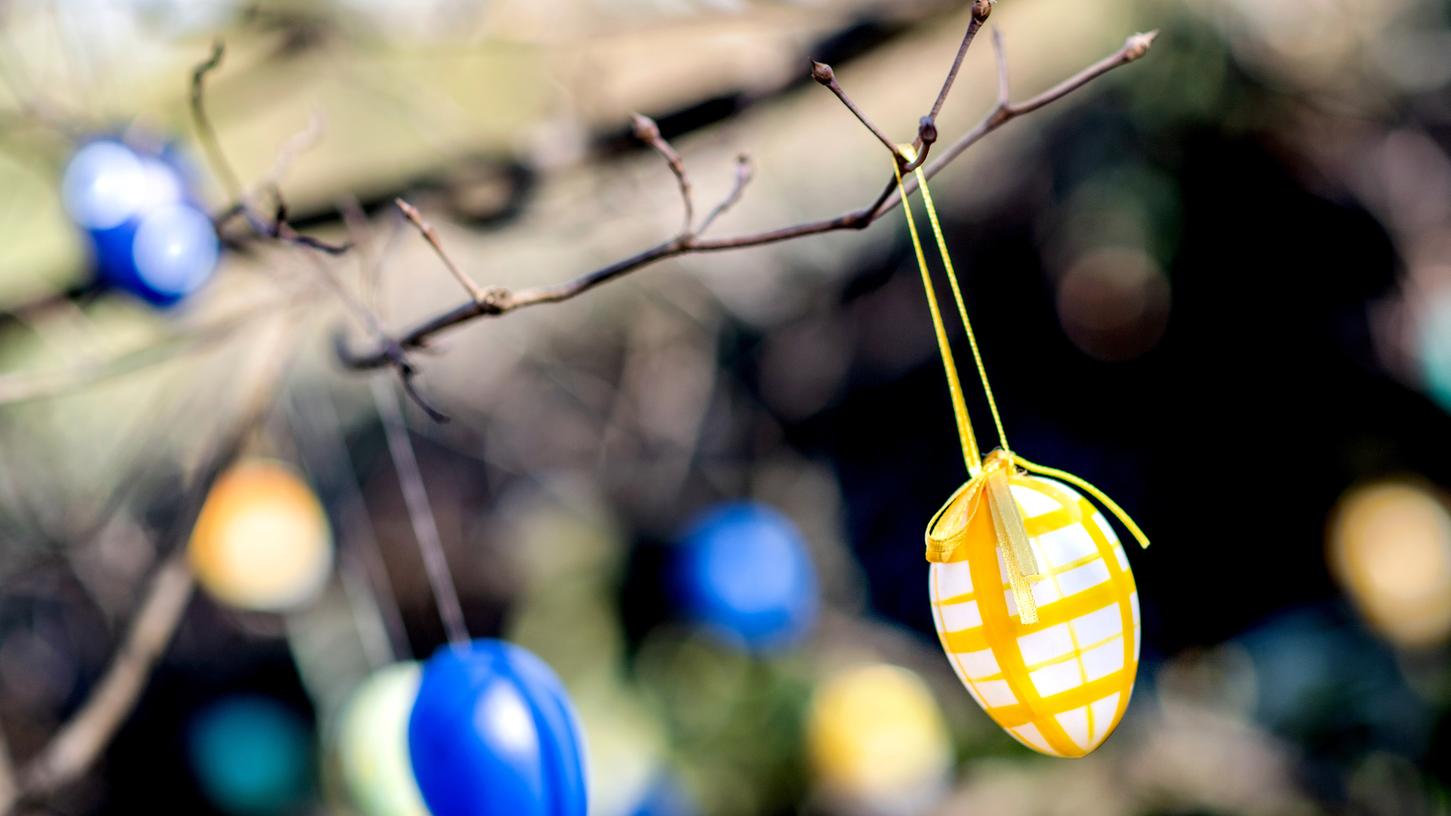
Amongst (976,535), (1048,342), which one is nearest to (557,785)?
(976,535)

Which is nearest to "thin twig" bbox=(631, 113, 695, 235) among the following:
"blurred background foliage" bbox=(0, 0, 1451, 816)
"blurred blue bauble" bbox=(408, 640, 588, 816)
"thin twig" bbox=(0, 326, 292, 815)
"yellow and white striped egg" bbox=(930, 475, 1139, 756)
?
"yellow and white striped egg" bbox=(930, 475, 1139, 756)

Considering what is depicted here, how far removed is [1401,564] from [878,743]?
1314mm

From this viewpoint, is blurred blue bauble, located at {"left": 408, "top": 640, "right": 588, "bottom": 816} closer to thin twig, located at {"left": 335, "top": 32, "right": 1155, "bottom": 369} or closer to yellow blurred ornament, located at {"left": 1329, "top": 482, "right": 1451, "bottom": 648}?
thin twig, located at {"left": 335, "top": 32, "right": 1155, "bottom": 369}

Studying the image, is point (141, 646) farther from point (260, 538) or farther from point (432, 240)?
point (432, 240)

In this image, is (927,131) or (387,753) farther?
(387,753)

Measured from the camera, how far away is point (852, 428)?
12.3 feet

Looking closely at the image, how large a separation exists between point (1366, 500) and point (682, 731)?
1823mm

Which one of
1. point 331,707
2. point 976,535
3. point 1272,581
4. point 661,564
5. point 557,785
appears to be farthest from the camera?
point 1272,581

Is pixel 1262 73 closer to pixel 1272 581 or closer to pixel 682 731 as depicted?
pixel 1272 581

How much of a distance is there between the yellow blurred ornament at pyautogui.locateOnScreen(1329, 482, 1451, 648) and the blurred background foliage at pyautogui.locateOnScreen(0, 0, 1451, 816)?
0.01m

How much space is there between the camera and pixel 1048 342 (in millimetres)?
3660

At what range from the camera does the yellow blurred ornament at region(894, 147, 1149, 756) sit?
0.71 meters

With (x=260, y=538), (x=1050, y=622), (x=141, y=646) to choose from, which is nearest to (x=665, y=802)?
(x=260, y=538)

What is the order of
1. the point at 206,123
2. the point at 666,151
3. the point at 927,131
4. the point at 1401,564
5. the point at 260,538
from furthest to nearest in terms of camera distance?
the point at 1401,564 → the point at 260,538 → the point at 206,123 → the point at 666,151 → the point at 927,131
